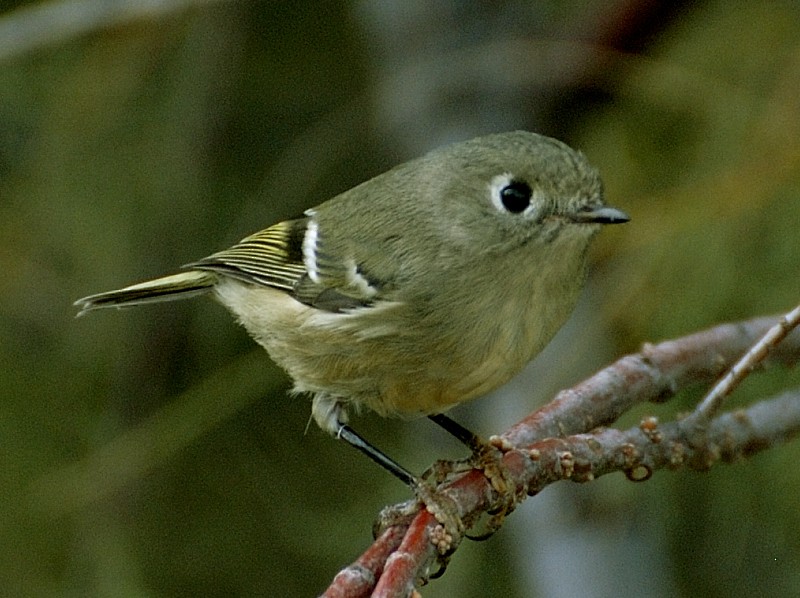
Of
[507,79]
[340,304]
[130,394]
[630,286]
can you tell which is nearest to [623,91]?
[507,79]

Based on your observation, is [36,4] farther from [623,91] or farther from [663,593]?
[663,593]

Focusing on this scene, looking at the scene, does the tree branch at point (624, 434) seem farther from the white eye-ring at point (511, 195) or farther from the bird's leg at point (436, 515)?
the white eye-ring at point (511, 195)

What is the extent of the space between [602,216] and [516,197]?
15cm

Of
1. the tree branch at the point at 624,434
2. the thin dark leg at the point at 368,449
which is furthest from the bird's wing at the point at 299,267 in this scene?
the tree branch at the point at 624,434

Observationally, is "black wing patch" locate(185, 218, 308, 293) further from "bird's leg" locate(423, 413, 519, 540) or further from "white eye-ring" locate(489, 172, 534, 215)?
"bird's leg" locate(423, 413, 519, 540)

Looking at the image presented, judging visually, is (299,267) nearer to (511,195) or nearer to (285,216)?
(511,195)

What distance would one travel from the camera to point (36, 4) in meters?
2.60

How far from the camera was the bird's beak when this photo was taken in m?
1.55

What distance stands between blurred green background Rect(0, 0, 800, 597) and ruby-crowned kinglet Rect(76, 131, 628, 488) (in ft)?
1.31

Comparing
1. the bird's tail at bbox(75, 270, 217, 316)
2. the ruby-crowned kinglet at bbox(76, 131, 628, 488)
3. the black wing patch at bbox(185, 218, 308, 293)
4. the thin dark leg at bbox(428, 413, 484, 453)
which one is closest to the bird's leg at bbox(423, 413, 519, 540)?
the thin dark leg at bbox(428, 413, 484, 453)

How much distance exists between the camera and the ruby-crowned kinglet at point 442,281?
61.7 inches

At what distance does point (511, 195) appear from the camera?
5.47ft

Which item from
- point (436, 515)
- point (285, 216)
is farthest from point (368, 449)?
point (285, 216)

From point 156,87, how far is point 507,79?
2.66 feet
